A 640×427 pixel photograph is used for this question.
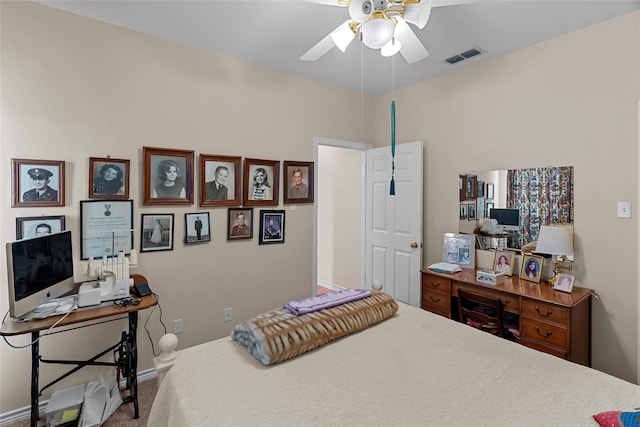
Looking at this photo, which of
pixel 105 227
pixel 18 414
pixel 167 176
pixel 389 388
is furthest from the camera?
pixel 167 176

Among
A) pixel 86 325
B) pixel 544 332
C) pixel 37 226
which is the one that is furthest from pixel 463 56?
pixel 86 325

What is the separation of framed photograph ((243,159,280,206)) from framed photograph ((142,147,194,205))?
0.52 metres

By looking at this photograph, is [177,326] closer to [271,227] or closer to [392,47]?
[271,227]

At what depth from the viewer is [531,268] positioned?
2641 mm

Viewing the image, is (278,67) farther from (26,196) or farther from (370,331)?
(370,331)

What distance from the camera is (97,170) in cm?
231

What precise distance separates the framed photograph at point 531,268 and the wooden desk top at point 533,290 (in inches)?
1.6

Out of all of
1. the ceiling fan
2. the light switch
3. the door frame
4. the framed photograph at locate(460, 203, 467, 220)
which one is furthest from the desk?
the light switch

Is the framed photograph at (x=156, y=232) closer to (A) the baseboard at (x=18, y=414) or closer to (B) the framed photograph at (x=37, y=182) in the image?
(B) the framed photograph at (x=37, y=182)

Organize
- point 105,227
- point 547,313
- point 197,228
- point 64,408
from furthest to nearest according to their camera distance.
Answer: point 197,228 < point 105,227 < point 547,313 < point 64,408

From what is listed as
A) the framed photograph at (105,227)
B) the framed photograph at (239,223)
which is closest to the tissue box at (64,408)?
the framed photograph at (105,227)

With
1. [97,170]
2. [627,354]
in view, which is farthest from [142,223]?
[627,354]

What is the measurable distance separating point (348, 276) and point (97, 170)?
11.0 feet

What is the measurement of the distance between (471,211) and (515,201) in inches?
15.1
